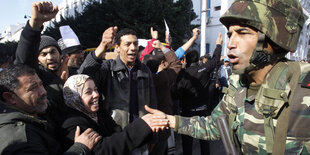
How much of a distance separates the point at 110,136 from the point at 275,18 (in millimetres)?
1610

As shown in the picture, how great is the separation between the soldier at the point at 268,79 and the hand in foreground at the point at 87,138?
1.09 meters

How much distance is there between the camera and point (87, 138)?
5.37 feet

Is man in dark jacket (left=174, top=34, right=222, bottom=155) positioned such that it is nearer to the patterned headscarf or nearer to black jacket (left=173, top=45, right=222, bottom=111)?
black jacket (left=173, top=45, right=222, bottom=111)

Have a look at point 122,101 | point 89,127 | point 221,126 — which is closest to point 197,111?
point 122,101

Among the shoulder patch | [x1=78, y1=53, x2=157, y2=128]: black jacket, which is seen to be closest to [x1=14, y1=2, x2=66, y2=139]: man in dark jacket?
[x1=78, y1=53, x2=157, y2=128]: black jacket

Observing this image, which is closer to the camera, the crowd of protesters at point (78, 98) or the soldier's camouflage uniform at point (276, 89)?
the soldier's camouflage uniform at point (276, 89)

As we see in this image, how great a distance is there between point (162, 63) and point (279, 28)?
222cm

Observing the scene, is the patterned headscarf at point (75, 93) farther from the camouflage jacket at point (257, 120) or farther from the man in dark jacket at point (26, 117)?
the camouflage jacket at point (257, 120)

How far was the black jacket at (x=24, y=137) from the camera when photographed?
4.14 ft

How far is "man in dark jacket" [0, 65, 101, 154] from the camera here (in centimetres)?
132

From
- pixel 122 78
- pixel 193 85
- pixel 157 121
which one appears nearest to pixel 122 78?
pixel 122 78

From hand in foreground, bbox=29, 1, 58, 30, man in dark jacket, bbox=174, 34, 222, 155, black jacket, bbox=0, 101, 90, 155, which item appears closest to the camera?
black jacket, bbox=0, 101, 90, 155

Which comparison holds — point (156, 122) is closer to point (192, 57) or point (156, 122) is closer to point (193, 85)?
point (193, 85)

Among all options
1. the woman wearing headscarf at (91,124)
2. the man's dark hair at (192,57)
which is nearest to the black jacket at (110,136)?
the woman wearing headscarf at (91,124)
